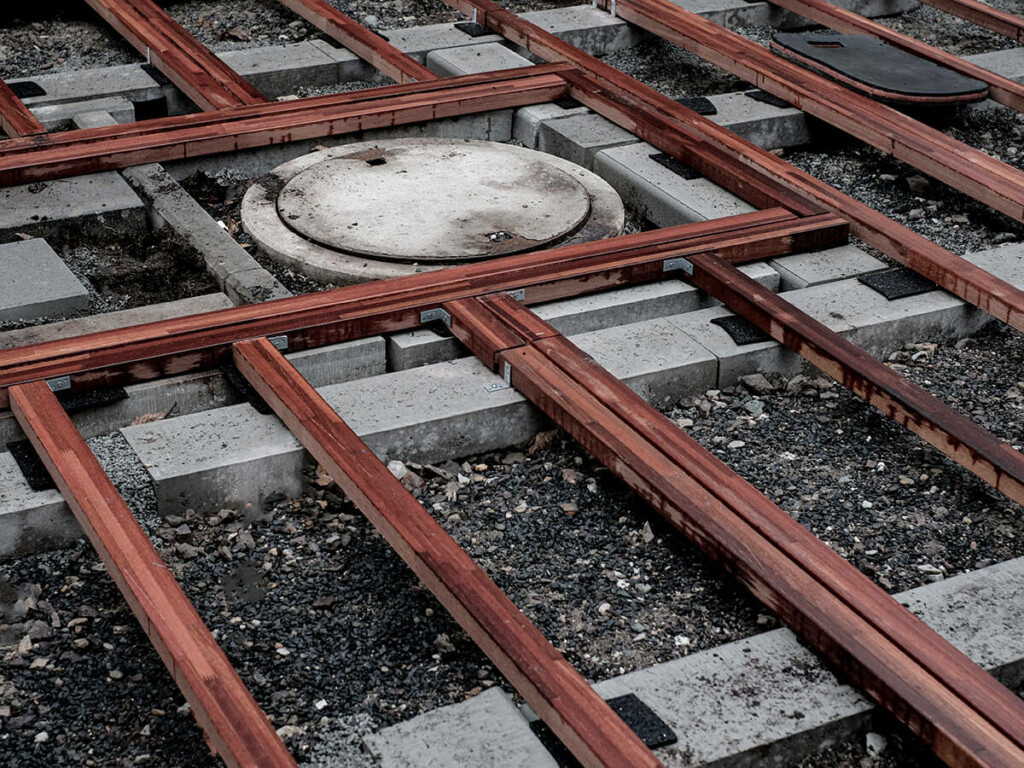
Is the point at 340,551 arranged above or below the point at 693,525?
below

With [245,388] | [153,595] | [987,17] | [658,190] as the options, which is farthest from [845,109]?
[153,595]

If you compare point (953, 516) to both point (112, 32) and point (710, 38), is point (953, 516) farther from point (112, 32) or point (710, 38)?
point (112, 32)

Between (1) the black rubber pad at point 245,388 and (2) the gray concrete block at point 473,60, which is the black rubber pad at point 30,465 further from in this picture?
(2) the gray concrete block at point 473,60

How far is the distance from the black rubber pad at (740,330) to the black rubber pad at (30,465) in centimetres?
254

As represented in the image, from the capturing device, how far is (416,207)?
5.91 meters

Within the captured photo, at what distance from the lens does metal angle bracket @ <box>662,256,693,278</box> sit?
5.41m

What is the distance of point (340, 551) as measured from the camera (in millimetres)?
4129

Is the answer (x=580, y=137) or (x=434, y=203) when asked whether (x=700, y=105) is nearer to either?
(x=580, y=137)

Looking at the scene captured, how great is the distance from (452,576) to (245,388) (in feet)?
4.50

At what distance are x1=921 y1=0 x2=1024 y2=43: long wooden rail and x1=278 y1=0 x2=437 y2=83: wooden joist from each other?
358 cm

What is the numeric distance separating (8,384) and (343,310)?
1215 mm

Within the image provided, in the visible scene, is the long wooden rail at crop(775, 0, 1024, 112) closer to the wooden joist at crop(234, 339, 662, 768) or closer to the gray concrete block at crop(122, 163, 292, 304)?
the gray concrete block at crop(122, 163, 292, 304)

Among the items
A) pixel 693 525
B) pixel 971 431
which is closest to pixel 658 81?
pixel 971 431

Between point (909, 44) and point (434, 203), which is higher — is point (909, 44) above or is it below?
above
